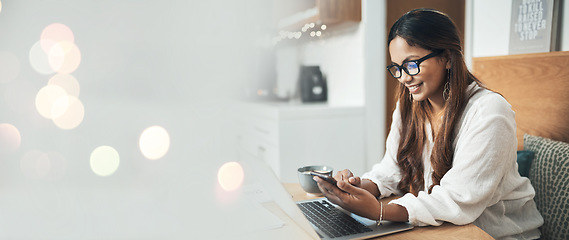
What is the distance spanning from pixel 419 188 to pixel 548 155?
16.0 inches

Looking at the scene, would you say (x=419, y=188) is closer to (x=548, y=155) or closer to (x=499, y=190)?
(x=499, y=190)

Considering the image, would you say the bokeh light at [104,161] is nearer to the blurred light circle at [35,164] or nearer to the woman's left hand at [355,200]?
the blurred light circle at [35,164]

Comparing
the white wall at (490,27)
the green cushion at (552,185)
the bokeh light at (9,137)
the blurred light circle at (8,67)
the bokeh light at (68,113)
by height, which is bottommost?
the green cushion at (552,185)

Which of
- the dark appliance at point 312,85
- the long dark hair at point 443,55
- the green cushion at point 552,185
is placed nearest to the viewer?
the long dark hair at point 443,55

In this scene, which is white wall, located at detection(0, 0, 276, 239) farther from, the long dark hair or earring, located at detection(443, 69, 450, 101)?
earring, located at detection(443, 69, 450, 101)

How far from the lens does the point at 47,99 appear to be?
13.5 inches

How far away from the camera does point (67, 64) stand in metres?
0.35

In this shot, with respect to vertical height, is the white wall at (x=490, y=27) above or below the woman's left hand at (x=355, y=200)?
above

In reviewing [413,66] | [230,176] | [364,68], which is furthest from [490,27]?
[230,176]

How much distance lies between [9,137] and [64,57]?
81mm

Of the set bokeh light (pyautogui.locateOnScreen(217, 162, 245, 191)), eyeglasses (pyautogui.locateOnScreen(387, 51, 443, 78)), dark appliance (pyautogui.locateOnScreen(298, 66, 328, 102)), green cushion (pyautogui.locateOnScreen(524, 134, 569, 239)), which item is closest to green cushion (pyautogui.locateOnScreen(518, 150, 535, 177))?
green cushion (pyautogui.locateOnScreen(524, 134, 569, 239))

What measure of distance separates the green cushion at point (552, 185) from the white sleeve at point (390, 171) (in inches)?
17.1

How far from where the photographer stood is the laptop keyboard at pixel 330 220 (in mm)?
840

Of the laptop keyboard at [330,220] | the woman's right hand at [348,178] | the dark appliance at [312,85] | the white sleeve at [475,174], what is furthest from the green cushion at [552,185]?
the dark appliance at [312,85]
